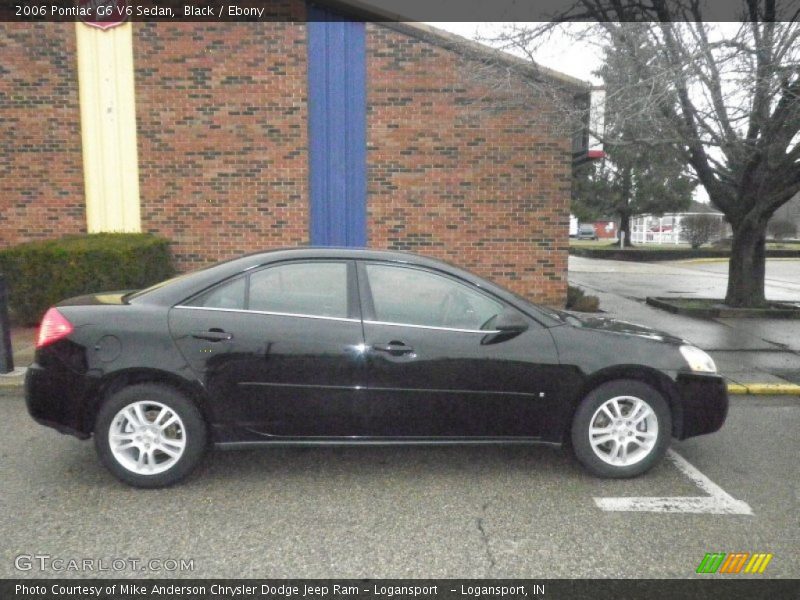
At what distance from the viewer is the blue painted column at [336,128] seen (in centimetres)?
925

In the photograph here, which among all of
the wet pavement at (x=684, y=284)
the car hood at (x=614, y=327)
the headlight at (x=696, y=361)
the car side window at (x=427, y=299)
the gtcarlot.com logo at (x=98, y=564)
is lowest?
the gtcarlot.com logo at (x=98, y=564)

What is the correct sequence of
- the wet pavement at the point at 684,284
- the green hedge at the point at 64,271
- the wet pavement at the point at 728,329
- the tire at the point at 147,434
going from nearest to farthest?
the tire at the point at 147,434
the wet pavement at the point at 728,329
the green hedge at the point at 64,271
the wet pavement at the point at 684,284

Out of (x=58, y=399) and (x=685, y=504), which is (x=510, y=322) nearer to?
(x=685, y=504)

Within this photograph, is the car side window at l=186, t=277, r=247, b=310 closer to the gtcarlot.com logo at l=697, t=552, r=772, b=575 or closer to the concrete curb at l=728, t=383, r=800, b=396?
the gtcarlot.com logo at l=697, t=552, r=772, b=575

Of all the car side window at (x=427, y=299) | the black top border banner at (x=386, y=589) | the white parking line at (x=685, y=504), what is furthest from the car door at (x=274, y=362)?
the white parking line at (x=685, y=504)

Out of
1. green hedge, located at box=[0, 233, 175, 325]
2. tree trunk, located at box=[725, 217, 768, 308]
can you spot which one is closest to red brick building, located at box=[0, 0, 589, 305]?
green hedge, located at box=[0, 233, 175, 325]

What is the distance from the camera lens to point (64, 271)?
7836 millimetres

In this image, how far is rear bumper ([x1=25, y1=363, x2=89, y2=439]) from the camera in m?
3.57

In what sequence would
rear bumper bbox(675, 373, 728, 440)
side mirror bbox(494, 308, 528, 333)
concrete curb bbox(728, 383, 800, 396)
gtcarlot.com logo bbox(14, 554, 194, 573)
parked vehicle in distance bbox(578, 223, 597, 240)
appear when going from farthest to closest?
parked vehicle in distance bbox(578, 223, 597, 240)
concrete curb bbox(728, 383, 800, 396)
rear bumper bbox(675, 373, 728, 440)
side mirror bbox(494, 308, 528, 333)
gtcarlot.com logo bbox(14, 554, 194, 573)

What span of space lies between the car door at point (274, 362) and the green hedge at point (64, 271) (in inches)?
192

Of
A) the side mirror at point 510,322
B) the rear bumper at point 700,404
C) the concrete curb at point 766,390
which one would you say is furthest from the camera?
the concrete curb at point 766,390

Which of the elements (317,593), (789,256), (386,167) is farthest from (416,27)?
(789,256)

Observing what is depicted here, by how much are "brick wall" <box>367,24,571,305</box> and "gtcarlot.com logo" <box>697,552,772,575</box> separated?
6.74 metres

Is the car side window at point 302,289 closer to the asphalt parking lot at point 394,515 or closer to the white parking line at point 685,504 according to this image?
the asphalt parking lot at point 394,515
